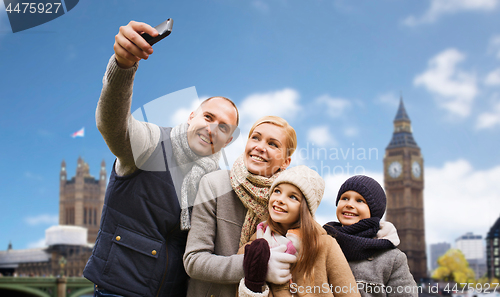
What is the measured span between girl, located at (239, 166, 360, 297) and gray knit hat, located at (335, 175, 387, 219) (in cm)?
27

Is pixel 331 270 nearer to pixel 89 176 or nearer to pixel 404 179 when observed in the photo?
pixel 404 179

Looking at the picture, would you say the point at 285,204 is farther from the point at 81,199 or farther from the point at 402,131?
the point at 81,199

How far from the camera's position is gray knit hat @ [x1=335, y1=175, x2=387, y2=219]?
1863mm

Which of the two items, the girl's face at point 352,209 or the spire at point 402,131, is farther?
the spire at point 402,131

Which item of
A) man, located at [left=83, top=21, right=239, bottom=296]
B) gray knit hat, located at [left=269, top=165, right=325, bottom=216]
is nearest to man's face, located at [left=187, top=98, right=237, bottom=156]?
man, located at [left=83, top=21, right=239, bottom=296]

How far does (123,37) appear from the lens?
4.57 feet

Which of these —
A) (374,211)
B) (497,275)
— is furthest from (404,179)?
(374,211)

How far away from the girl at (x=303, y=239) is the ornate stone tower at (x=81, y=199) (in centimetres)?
5478

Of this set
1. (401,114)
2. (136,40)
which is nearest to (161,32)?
(136,40)

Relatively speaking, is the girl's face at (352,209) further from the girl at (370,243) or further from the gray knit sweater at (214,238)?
the gray knit sweater at (214,238)

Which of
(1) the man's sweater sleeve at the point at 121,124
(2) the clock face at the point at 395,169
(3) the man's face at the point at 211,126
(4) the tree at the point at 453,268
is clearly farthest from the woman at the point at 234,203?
(2) the clock face at the point at 395,169

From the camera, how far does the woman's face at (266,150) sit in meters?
1.72

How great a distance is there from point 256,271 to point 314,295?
264 mm

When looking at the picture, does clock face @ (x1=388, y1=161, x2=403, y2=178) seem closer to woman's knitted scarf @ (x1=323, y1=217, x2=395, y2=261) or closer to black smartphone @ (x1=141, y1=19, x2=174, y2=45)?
woman's knitted scarf @ (x1=323, y1=217, x2=395, y2=261)
